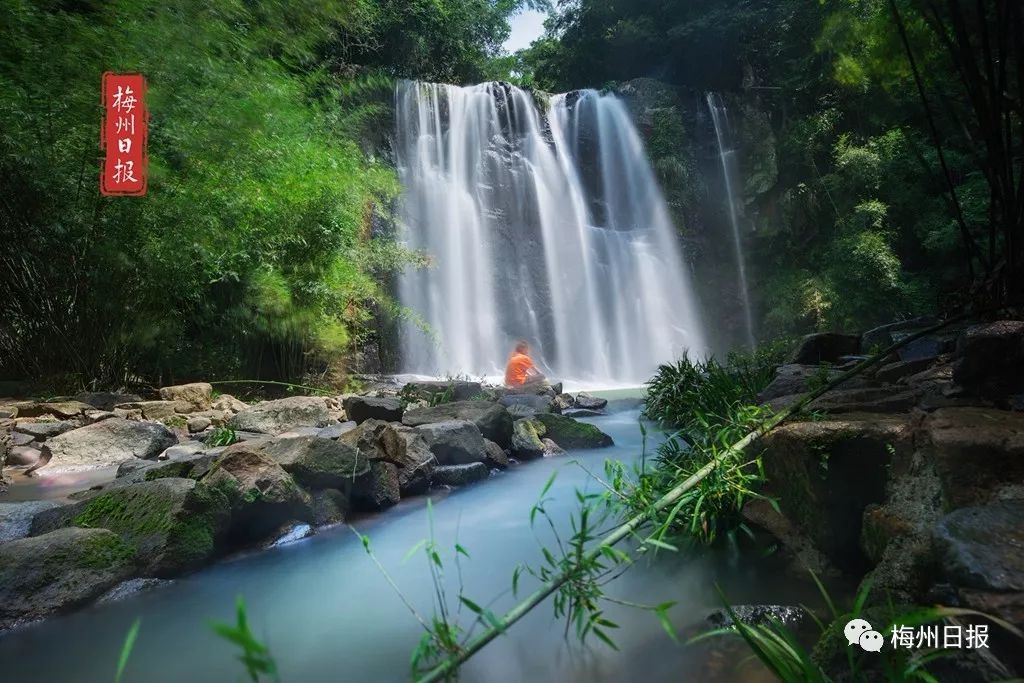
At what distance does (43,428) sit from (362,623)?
5.05 metres

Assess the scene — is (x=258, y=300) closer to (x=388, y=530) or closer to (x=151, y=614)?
(x=388, y=530)

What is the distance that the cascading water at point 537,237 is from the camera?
14156 mm

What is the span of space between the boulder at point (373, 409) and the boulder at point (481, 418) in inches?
4.3

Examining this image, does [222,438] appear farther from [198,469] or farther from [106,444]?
[198,469]

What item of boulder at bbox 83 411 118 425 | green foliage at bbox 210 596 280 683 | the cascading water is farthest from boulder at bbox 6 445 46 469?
the cascading water

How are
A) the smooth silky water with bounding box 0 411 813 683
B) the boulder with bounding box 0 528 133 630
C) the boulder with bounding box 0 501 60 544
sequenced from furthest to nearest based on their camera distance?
the boulder with bounding box 0 501 60 544 < the boulder with bounding box 0 528 133 630 < the smooth silky water with bounding box 0 411 813 683

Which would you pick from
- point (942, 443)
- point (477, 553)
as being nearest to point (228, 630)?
point (942, 443)

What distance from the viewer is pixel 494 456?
17.2 feet

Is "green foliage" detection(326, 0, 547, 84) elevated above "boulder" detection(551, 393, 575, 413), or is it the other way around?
"green foliage" detection(326, 0, 547, 84)

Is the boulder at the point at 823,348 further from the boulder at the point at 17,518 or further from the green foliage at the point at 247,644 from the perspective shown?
the green foliage at the point at 247,644

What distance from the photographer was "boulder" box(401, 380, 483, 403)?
7957mm

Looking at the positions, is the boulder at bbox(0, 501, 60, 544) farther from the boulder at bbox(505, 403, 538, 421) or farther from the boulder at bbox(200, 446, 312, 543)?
the boulder at bbox(505, 403, 538, 421)

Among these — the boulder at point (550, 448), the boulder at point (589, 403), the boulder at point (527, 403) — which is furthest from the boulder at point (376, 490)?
the boulder at point (589, 403)

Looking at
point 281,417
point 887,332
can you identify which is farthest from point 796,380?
point 281,417
